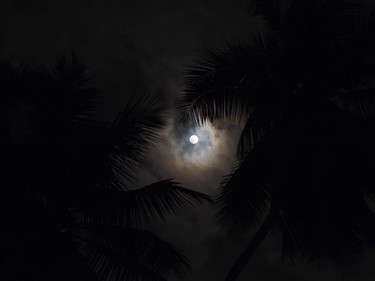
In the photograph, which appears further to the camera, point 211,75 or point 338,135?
point 211,75

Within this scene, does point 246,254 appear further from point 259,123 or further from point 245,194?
point 259,123

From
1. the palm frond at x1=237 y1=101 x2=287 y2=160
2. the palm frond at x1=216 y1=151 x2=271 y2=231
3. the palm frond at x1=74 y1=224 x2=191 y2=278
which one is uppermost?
the palm frond at x1=237 y1=101 x2=287 y2=160

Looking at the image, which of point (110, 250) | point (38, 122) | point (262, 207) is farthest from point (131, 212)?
point (262, 207)

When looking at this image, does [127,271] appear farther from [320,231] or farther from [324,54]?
[324,54]

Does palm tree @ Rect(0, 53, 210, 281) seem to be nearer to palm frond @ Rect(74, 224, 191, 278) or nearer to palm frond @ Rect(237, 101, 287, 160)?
palm frond @ Rect(74, 224, 191, 278)

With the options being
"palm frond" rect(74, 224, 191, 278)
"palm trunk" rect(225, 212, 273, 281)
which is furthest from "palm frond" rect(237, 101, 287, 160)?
"palm frond" rect(74, 224, 191, 278)

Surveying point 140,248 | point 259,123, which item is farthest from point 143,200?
point 259,123

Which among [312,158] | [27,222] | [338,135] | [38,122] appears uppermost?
[338,135]

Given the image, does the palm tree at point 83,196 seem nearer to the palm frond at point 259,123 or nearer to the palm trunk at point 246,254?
the palm trunk at point 246,254
